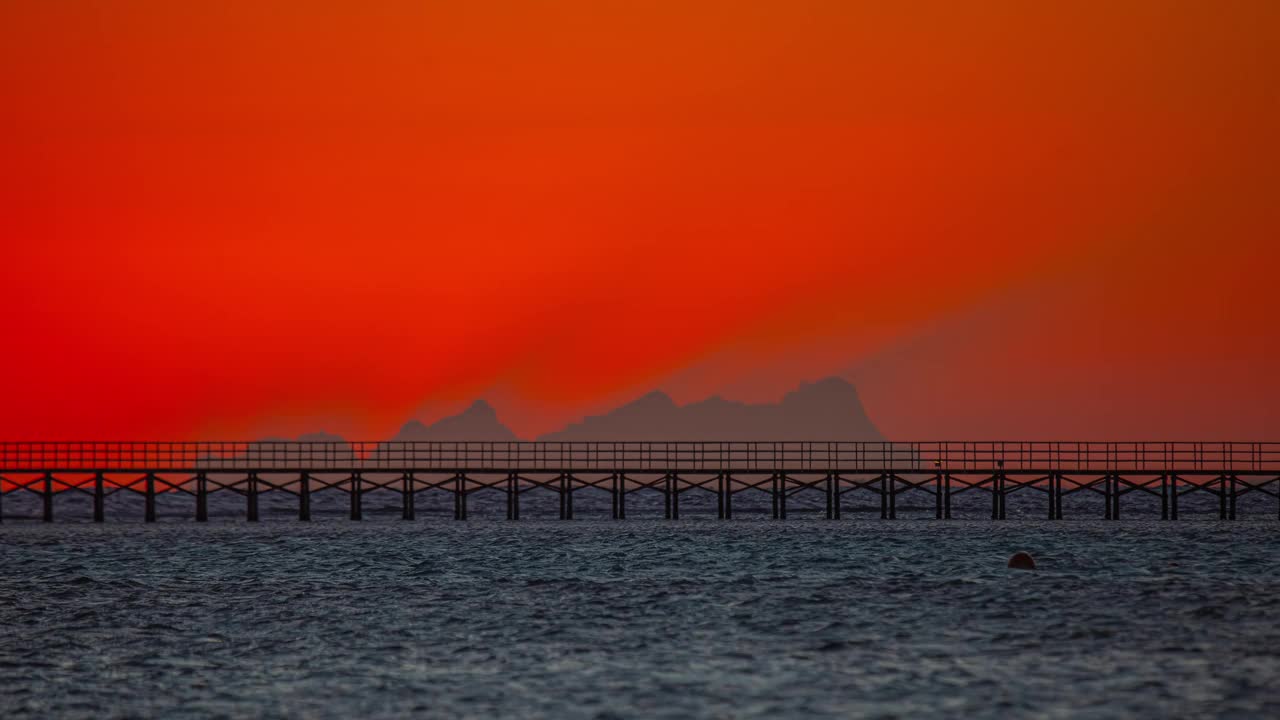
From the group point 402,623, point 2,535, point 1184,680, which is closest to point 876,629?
point 1184,680

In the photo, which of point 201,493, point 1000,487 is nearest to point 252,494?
point 201,493

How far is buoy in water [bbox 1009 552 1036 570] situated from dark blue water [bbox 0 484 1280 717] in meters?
0.49

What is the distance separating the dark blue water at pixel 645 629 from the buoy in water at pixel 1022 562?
19.3 inches

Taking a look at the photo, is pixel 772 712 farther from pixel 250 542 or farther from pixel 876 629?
pixel 250 542

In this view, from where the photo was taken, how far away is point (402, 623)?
124 ft

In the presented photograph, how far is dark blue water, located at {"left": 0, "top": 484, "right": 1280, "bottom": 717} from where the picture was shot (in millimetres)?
27609

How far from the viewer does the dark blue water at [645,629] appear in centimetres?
2761

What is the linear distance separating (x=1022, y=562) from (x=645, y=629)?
18541 millimetres

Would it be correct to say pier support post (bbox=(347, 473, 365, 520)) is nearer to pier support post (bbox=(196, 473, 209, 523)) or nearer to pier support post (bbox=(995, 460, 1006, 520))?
pier support post (bbox=(196, 473, 209, 523))

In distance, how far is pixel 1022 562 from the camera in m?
50.9

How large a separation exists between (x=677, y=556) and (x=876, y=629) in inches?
830

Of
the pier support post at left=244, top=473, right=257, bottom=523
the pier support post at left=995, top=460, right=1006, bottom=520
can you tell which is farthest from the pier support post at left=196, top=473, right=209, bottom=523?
the pier support post at left=995, top=460, right=1006, bottom=520

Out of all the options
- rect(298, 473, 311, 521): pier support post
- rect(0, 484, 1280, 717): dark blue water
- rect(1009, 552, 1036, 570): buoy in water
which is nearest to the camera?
rect(0, 484, 1280, 717): dark blue water

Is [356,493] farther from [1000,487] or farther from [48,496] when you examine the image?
[1000,487]
